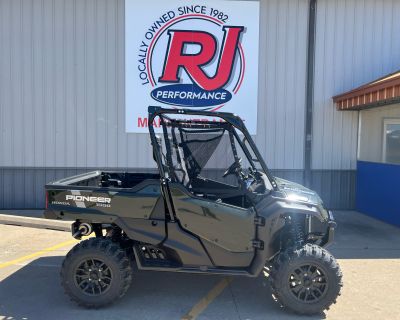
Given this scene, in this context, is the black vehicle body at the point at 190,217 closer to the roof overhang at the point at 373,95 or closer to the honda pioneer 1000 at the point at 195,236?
the honda pioneer 1000 at the point at 195,236

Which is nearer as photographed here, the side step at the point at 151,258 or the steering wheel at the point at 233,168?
the side step at the point at 151,258

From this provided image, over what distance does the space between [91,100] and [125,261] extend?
5.72 meters

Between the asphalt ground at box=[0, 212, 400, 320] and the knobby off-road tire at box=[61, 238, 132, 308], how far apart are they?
128 mm

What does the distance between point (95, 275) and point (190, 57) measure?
19.8ft

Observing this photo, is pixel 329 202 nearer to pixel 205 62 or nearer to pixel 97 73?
pixel 205 62

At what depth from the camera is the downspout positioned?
8.91 m

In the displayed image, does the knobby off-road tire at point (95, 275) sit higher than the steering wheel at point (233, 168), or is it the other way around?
the steering wheel at point (233, 168)

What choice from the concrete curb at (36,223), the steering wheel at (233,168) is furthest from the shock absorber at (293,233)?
the concrete curb at (36,223)

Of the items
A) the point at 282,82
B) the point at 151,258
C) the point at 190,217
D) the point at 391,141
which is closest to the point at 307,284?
the point at 190,217

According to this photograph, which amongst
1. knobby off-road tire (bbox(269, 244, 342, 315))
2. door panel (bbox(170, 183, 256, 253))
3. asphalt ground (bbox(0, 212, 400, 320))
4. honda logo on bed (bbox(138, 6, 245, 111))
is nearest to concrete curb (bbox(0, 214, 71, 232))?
asphalt ground (bbox(0, 212, 400, 320))

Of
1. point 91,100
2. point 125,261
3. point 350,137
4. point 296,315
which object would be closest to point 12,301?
point 125,261

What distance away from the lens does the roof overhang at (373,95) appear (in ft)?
21.8

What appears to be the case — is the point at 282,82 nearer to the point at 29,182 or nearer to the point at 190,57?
the point at 190,57

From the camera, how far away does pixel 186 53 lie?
8.76 meters
